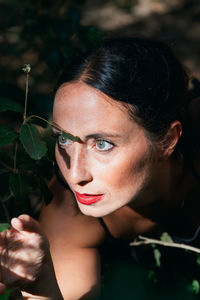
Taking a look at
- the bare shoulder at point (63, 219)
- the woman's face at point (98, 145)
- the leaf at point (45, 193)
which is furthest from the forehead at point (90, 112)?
the bare shoulder at point (63, 219)

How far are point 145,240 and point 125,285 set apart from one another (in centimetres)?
30

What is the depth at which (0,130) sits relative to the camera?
1652mm

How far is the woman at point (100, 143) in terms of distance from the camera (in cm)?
167

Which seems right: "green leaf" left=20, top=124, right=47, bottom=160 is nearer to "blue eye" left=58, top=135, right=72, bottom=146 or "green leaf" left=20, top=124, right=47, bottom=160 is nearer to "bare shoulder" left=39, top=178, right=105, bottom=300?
"blue eye" left=58, top=135, right=72, bottom=146

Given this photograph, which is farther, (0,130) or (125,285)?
(125,285)

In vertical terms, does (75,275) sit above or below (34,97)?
below

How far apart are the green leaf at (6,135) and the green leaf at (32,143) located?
0.22ft

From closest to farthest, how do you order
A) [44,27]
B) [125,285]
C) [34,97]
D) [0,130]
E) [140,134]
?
1. [0,130]
2. [140,134]
3. [34,97]
4. [125,285]
5. [44,27]

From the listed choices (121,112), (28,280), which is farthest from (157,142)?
(28,280)

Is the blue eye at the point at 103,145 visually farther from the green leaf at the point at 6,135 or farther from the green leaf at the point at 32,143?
the green leaf at the point at 6,135

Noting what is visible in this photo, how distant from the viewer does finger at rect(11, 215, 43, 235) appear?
154cm

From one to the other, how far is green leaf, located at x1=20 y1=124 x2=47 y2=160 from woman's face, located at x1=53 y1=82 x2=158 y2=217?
5.8 inches

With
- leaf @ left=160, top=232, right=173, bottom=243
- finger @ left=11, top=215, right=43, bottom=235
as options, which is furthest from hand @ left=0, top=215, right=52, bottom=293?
leaf @ left=160, top=232, right=173, bottom=243

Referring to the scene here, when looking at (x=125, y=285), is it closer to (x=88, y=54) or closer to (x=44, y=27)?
(x=88, y=54)
